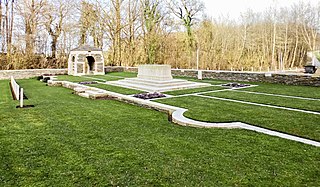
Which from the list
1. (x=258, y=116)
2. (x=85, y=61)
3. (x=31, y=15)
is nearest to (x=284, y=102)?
(x=258, y=116)

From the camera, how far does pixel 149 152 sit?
4.14m

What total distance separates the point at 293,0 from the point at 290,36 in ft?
12.9

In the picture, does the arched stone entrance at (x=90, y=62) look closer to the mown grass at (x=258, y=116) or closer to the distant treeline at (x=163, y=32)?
the distant treeline at (x=163, y=32)

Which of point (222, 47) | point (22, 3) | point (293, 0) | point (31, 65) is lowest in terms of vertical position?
point (31, 65)

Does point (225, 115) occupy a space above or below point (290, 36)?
below

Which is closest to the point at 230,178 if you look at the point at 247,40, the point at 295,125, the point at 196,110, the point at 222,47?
the point at 295,125

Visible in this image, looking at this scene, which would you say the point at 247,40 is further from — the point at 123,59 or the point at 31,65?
the point at 31,65

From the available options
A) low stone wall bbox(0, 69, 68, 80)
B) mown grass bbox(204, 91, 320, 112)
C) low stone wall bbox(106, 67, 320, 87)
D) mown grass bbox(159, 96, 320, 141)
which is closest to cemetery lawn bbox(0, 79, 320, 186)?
mown grass bbox(159, 96, 320, 141)

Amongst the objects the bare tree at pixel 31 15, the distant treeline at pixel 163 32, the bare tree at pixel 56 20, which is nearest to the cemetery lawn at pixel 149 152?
the bare tree at pixel 31 15

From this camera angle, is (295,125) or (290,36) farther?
(290,36)

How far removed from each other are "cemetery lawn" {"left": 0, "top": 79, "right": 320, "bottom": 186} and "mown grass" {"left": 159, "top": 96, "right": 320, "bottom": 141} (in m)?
0.02

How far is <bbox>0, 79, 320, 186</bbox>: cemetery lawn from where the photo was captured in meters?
3.20

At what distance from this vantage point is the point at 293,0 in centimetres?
2761

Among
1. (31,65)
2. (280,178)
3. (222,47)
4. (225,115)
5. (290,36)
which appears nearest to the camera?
(280,178)
